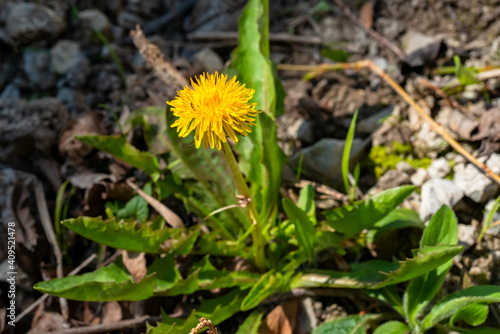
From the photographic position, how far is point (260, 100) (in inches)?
99.9

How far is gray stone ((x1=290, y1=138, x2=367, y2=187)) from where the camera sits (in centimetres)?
274

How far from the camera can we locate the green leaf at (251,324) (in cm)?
213

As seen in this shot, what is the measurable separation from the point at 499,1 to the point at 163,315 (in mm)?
3183

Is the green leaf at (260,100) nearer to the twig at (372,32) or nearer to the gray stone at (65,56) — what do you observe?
the twig at (372,32)

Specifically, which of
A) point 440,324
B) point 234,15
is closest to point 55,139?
point 234,15

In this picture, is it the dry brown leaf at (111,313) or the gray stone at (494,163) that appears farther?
the gray stone at (494,163)

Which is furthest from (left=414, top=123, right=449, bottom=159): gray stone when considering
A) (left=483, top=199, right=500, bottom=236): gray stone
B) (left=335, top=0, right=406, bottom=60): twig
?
(left=335, top=0, right=406, bottom=60): twig

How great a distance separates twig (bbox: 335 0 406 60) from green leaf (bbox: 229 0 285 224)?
1192 mm

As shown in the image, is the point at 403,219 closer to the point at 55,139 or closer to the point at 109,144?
the point at 109,144

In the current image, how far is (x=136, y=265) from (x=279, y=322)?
795 mm

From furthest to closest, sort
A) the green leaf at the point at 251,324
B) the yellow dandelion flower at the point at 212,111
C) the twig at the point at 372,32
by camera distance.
Answer: the twig at the point at 372,32 → the green leaf at the point at 251,324 → the yellow dandelion flower at the point at 212,111

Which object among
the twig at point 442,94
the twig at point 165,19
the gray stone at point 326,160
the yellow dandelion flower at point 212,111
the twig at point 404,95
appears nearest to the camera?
the yellow dandelion flower at point 212,111

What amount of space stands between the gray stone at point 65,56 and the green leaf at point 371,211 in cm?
254

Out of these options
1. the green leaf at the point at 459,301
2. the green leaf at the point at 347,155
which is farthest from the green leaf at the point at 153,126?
the green leaf at the point at 459,301
